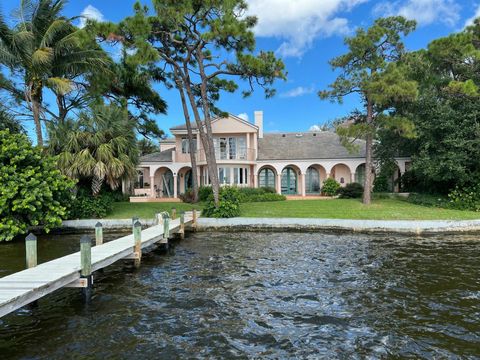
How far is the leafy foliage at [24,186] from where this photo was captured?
14.0 meters

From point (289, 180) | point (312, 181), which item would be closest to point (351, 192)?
point (312, 181)

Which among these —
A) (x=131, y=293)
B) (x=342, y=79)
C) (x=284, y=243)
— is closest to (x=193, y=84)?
(x=342, y=79)

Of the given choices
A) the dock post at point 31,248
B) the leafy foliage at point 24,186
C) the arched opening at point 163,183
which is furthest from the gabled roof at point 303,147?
the dock post at point 31,248

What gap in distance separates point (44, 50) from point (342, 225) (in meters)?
17.5

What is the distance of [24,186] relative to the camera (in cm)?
1432

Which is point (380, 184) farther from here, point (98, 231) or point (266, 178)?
point (98, 231)

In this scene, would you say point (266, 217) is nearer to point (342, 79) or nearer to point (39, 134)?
point (342, 79)

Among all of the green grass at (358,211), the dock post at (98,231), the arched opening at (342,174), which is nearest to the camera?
the dock post at (98,231)

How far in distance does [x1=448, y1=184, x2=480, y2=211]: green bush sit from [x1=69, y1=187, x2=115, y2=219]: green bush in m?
19.7

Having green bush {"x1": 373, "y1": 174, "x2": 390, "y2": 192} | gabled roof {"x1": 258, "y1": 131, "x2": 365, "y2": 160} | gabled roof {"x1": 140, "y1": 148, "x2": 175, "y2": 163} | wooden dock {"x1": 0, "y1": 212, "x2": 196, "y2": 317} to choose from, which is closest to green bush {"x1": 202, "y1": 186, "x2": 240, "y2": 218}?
wooden dock {"x1": 0, "y1": 212, "x2": 196, "y2": 317}

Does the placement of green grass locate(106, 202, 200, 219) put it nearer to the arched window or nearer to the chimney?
the arched window

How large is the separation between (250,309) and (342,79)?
17120mm

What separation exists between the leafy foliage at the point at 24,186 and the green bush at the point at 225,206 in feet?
23.1

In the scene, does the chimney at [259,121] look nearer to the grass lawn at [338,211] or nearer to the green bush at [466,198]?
the grass lawn at [338,211]
